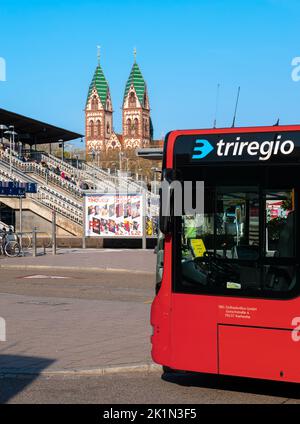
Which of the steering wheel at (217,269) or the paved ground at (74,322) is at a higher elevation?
the steering wheel at (217,269)

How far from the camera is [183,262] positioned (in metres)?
7.27

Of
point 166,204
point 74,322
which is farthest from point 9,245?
point 166,204

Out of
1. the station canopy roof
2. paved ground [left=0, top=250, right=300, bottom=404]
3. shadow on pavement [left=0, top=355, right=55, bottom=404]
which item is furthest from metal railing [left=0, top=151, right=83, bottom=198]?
shadow on pavement [left=0, top=355, right=55, bottom=404]

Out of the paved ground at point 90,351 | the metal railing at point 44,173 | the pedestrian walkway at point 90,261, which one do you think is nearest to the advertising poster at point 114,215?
the pedestrian walkway at point 90,261

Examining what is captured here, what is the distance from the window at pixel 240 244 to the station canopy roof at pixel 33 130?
4680 cm

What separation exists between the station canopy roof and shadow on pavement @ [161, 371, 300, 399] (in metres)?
46.3

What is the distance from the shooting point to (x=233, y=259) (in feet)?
23.0

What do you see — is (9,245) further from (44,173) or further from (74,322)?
(44,173)

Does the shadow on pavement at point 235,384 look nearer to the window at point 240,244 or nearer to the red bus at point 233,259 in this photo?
the red bus at point 233,259

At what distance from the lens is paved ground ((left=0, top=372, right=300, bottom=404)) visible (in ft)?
22.6

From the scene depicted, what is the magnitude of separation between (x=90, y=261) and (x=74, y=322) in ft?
41.9

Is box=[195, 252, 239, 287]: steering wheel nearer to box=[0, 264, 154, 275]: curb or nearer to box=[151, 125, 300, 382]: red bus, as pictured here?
box=[151, 125, 300, 382]: red bus

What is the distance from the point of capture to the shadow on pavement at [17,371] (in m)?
7.25
